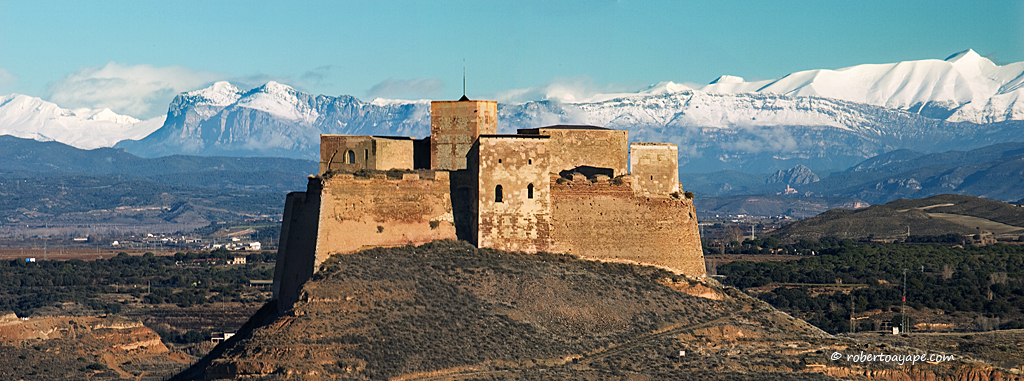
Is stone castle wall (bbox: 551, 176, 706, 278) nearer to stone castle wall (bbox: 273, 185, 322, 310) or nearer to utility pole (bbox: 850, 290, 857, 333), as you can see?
stone castle wall (bbox: 273, 185, 322, 310)

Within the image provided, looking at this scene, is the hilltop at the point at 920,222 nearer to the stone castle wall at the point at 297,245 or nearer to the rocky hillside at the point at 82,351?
the rocky hillside at the point at 82,351

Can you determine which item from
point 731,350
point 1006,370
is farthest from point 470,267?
point 1006,370

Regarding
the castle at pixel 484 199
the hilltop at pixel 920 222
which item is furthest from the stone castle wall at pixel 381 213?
the hilltop at pixel 920 222

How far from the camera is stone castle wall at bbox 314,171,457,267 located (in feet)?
155

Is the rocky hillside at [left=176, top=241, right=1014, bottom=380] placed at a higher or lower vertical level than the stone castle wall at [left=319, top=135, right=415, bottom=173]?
lower

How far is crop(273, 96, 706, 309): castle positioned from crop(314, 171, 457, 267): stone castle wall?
3cm

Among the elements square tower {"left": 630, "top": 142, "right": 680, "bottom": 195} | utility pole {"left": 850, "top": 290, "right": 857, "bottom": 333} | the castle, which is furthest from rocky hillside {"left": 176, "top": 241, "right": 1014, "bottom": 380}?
utility pole {"left": 850, "top": 290, "right": 857, "bottom": 333}

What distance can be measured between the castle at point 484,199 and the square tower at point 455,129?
4cm

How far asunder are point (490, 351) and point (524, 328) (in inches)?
86.9

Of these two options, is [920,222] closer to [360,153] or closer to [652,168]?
[652,168]

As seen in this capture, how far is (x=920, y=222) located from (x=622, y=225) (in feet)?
424

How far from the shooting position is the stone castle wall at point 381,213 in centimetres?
4712

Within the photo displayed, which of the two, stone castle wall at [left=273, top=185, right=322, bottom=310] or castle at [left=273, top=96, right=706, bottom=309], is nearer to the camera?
stone castle wall at [left=273, top=185, right=322, bottom=310]

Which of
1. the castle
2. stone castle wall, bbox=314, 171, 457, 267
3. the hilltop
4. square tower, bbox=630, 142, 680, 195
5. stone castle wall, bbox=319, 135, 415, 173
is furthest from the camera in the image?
the hilltop
